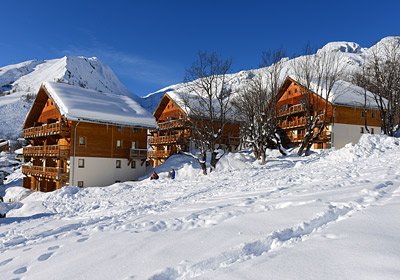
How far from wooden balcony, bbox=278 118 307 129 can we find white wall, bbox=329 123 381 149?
332cm

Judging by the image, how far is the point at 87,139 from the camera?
32750 mm

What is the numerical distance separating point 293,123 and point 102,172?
78.0ft

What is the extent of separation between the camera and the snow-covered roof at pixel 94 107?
3172 centimetres

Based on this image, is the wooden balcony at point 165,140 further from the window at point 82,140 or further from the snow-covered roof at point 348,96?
the snow-covered roof at point 348,96

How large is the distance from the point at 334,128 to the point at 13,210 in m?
32.2

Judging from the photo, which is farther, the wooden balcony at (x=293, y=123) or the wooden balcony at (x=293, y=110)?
the wooden balcony at (x=293, y=110)

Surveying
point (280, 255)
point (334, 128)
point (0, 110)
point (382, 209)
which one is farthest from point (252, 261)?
point (0, 110)

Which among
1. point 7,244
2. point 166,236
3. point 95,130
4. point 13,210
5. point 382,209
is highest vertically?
point 95,130

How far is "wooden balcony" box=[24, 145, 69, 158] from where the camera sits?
1242 inches

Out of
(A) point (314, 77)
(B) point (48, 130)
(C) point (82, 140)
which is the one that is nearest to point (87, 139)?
(C) point (82, 140)

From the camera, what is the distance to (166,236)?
6.55m

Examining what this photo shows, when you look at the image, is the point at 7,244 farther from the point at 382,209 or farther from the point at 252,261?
the point at 382,209

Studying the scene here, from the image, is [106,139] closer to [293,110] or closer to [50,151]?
[50,151]

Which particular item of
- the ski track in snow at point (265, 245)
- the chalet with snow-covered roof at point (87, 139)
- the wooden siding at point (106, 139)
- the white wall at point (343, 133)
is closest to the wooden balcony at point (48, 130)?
the chalet with snow-covered roof at point (87, 139)
